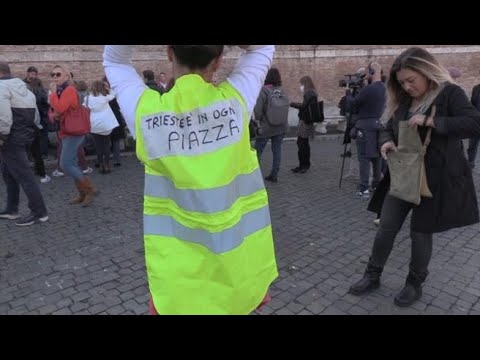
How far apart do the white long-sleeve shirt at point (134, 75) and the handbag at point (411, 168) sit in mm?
1653

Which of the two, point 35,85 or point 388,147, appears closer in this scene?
point 388,147

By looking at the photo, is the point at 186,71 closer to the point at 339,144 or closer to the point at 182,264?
the point at 182,264

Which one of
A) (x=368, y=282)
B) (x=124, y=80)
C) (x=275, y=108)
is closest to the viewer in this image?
(x=124, y=80)

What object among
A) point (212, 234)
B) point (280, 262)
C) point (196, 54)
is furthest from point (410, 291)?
point (196, 54)

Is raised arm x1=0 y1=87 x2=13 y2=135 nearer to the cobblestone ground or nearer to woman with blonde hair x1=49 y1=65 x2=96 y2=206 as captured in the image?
woman with blonde hair x1=49 y1=65 x2=96 y2=206

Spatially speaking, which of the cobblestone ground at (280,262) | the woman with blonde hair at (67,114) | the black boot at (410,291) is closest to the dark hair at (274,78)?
the cobblestone ground at (280,262)

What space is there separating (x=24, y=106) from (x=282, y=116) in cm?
375

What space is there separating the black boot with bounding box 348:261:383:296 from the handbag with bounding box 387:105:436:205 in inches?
27.7

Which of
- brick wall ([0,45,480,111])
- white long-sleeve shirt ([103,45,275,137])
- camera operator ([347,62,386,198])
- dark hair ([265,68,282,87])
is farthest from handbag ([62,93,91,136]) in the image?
brick wall ([0,45,480,111])

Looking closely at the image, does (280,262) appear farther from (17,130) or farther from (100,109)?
(100,109)

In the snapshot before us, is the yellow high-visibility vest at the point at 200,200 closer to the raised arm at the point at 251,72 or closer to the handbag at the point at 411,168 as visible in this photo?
the raised arm at the point at 251,72

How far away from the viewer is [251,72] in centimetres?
159

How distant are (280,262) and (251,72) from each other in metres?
2.70

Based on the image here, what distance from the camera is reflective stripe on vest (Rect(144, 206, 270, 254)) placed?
1408 millimetres
